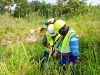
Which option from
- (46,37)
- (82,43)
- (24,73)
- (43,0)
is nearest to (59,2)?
(43,0)

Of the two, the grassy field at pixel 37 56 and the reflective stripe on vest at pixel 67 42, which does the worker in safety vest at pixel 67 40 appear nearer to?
the reflective stripe on vest at pixel 67 42

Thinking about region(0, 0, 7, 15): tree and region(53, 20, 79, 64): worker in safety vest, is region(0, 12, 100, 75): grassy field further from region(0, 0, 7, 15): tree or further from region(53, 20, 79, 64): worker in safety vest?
region(0, 0, 7, 15): tree

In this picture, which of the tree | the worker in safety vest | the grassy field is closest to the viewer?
the grassy field

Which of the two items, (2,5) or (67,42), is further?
(2,5)

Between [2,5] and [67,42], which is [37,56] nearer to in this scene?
[67,42]

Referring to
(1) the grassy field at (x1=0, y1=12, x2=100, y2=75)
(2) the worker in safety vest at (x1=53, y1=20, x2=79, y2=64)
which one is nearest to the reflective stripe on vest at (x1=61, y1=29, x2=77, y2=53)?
(2) the worker in safety vest at (x1=53, y1=20, x2=79, y2=64)

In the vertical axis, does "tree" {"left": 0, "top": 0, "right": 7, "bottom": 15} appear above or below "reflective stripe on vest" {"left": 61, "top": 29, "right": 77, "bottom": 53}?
above

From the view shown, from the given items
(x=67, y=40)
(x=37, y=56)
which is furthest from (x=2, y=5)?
(x=67, y=40)

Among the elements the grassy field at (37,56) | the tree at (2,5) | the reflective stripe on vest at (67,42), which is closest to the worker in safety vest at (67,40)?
the reflective stripe on vest at (67,42)

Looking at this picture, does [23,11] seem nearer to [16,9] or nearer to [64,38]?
[16,9]

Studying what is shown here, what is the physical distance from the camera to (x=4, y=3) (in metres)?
14.7

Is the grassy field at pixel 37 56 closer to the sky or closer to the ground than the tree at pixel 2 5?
closer to the ground

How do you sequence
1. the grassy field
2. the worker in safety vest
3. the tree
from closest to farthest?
the grassy field → the worker in safety vest → the tree

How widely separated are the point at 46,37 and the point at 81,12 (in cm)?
752
